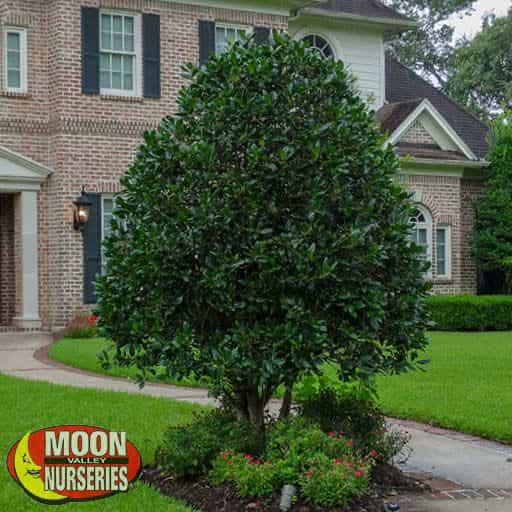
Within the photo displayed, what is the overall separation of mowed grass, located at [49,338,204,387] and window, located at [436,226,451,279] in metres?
10.0

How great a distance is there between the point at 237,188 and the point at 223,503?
1962 millimetres

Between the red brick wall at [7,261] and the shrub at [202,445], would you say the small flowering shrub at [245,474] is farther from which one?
the red brick wall at [7,261]

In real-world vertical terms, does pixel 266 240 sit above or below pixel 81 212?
below

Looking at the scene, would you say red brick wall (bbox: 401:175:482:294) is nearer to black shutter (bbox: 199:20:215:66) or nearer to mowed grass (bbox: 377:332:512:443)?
black shutter (bbox: 199:20:215:66)

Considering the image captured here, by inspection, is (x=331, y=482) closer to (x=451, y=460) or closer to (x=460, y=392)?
(x=451, y=460)

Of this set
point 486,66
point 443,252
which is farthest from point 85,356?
point 486,66

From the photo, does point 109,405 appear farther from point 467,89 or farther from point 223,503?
point 467,89

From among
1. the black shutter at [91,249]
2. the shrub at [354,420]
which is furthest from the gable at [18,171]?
the shrub at [354,420]

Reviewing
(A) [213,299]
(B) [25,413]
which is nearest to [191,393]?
(B) [25,413]

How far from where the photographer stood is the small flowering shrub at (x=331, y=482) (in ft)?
19.7

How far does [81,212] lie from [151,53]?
3.66m

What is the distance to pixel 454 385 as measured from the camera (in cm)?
1188

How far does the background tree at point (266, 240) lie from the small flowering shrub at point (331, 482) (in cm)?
62

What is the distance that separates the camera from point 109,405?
33.4 ft
